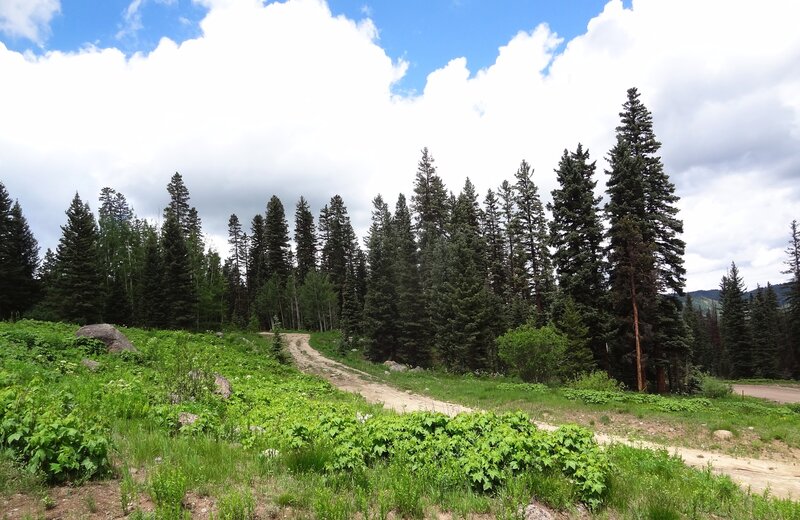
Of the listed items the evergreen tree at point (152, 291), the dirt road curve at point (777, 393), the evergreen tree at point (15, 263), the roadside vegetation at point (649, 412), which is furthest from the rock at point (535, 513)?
the evergreen tree at point (15, 263)

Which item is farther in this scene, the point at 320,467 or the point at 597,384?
the point at 597,384

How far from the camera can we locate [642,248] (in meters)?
24.2

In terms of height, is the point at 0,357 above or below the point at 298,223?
below

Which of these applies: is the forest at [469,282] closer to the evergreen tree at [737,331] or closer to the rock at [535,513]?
the evergreen tree at [737,331]

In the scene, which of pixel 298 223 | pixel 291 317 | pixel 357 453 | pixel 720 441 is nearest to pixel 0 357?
pixel 357 453

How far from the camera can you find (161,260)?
44031 mm

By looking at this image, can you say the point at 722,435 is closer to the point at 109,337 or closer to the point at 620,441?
the point at 620,441

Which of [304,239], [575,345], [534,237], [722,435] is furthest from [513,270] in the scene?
[304,239]

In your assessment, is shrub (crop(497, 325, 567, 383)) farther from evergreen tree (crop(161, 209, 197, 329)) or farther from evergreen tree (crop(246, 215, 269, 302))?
evergreen tree (crop(246, 215, 269, 302))

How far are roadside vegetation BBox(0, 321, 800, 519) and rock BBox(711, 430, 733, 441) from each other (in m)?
6.16

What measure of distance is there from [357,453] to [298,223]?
72.0 meters

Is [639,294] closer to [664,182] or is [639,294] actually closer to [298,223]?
[664,182]

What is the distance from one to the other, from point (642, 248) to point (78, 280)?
46878 mm

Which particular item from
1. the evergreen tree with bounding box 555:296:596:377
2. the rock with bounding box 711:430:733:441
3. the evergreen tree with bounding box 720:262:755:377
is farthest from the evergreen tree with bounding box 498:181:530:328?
the evergreen tree with bounding box 720:262:755:377
